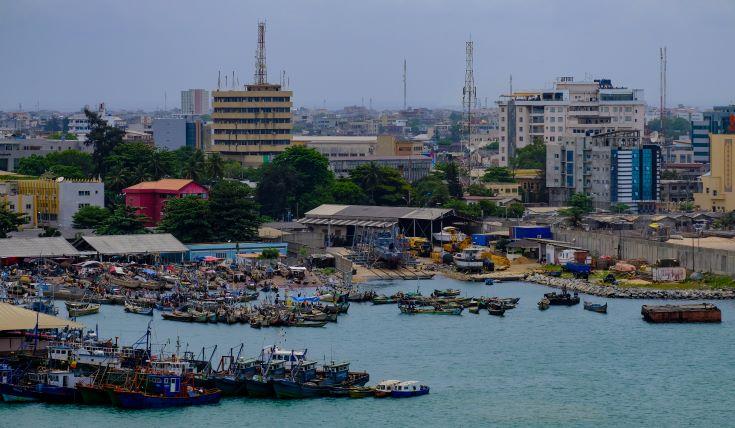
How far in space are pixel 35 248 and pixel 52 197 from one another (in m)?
8.69

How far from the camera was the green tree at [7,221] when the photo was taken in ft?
162

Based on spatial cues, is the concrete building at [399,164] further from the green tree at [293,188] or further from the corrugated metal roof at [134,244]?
the corrugated metal roof at [134,244]

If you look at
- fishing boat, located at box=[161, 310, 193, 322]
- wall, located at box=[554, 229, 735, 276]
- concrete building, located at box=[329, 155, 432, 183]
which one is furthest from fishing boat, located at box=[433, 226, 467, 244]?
concrete building, located at box=[329, 155, 432, 183]

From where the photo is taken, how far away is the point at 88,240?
47000mm

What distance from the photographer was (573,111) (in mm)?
76938

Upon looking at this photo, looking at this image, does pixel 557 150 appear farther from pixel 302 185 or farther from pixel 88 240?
pixel 88 240

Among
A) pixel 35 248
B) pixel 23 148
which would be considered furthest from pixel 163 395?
pixel 23 148

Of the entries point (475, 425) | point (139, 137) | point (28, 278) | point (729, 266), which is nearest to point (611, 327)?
point (729, 266)

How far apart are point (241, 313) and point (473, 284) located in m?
9.22

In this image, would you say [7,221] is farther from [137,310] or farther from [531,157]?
[531,157]

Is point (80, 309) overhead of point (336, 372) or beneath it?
overhead

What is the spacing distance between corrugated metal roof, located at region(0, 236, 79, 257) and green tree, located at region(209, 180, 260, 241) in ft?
15.9

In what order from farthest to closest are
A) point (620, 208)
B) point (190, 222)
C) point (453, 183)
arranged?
point (453, 183), point (620, 208), point (190, 222)

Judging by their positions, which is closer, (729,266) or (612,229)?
(729,266)
